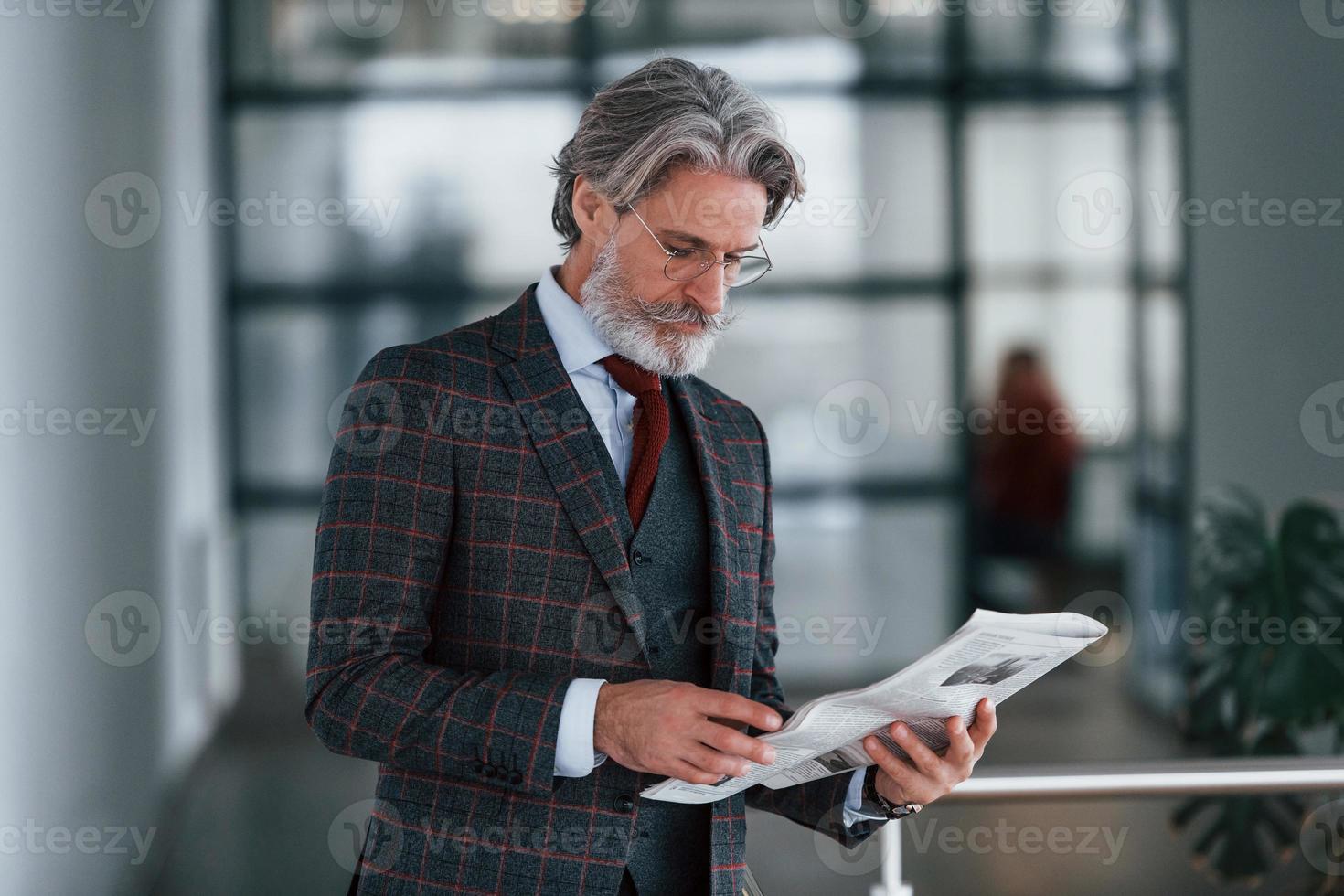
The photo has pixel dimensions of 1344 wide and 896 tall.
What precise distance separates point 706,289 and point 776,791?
668 millimetres

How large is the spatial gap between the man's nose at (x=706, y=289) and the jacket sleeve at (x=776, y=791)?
232mm

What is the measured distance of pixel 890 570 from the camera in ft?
13.4

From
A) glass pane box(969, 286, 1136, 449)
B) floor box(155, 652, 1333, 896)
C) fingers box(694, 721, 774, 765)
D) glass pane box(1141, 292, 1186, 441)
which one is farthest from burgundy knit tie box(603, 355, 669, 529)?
glass pane box(1141, 292, 1186, 441)

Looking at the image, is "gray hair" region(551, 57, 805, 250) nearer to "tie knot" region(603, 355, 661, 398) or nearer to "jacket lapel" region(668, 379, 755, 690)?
"tie knot" region(603, 355, 661, 398)

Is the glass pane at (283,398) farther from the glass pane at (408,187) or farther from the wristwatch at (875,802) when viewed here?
the wristwatch at (875,802)

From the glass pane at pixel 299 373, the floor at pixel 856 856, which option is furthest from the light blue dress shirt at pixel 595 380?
the glass pane at pixel 299 373

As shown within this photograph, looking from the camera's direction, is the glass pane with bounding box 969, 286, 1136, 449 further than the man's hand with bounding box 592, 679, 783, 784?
Yes

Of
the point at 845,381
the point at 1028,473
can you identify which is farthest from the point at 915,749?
the point at 1028,473

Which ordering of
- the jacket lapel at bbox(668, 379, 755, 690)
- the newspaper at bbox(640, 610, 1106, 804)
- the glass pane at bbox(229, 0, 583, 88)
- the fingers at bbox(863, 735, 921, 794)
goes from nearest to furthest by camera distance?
the newspaper at bbox(640, 610, 1106, 804)
the fingers at bbox(863, 735, 921, 794)
the jacket lapel at bbox(668, 379, 755, 690)
the glass pane at bbox(229, 0, 583, 88)

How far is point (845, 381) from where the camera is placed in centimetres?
402

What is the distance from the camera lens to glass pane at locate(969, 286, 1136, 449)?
160 inches

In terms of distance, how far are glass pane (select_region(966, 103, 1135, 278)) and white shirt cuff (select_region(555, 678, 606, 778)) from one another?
3189 millimetres

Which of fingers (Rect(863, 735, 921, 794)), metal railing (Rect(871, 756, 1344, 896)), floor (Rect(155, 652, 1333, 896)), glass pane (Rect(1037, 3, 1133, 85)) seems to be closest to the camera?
fingers (Rect(863, 735, 921, 794))

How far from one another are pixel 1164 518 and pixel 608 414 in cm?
317
